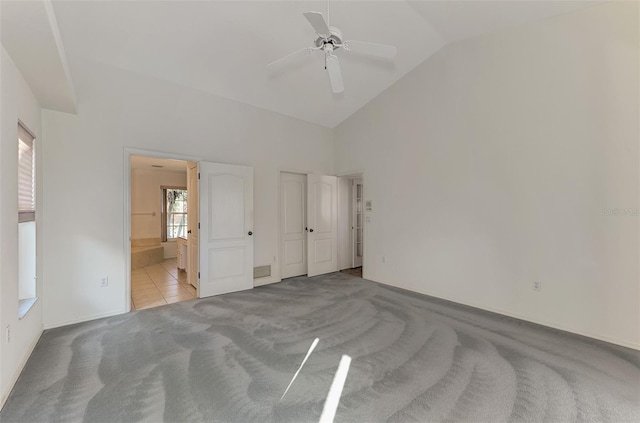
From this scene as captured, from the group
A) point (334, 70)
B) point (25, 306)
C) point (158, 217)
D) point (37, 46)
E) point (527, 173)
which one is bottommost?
point (25, 306)

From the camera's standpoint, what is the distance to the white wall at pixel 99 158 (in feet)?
10.5

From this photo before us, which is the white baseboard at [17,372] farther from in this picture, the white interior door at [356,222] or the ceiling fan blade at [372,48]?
the white interior door at [356,222]

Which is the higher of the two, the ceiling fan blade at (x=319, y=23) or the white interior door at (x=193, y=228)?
the ceiling fan blade at (x=319, y=23)

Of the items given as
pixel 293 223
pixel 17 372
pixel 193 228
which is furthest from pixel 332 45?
pixel 17 372

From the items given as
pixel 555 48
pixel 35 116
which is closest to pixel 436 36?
pixel 555 48

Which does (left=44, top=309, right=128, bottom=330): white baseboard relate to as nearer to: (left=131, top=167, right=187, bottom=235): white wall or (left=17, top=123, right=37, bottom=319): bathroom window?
(left=17, top=123, right=37, bottom=319): bathroom window

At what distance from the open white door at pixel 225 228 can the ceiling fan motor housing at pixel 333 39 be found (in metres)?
2.60

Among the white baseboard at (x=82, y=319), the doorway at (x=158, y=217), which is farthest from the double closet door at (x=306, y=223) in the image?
the white baseboard at (x=82, y=319)

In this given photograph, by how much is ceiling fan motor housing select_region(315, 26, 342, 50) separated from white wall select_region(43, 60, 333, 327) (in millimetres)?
2566

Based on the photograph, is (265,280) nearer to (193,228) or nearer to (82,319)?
(193,228)

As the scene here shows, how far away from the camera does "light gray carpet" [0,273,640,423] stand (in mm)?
1848

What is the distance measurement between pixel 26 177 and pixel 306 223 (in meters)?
3.89

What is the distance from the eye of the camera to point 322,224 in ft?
18.6

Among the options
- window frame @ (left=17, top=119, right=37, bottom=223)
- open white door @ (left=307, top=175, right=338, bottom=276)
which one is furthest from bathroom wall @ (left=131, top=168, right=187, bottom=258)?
window frame @ (left=17, top=119, right=37, bottom=223)
